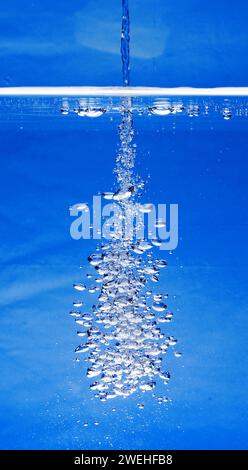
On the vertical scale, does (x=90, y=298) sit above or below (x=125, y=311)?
above

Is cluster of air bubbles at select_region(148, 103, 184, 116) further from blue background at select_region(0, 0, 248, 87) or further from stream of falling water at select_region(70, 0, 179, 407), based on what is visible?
blue background at select_region(0, 0, 248, 87)

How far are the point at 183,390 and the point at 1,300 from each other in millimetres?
560

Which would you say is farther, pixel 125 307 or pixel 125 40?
pixel 125 40

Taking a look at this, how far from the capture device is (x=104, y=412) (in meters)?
1.83

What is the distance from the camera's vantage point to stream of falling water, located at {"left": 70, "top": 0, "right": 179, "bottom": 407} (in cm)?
157

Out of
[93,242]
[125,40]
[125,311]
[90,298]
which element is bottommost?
[125,311]

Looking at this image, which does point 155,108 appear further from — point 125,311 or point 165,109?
point 125,311

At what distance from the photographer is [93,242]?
71.3 inches

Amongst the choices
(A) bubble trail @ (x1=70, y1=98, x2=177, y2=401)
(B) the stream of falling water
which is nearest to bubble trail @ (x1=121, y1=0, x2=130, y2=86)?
(B) the stream of falling water

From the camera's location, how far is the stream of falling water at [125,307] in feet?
5.14
